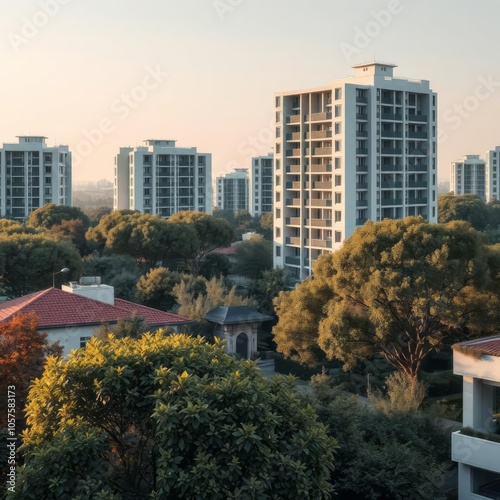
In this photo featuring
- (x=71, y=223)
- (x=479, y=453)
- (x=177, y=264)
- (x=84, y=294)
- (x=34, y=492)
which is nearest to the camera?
(x=34, y=492)

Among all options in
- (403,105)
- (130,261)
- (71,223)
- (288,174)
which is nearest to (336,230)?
(288,174)

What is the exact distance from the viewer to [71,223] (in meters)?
72.0

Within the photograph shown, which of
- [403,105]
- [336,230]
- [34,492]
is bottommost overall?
[34,492]

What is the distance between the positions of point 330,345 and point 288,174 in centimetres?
3544

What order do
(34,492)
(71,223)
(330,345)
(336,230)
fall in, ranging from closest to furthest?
(34,492) → (330,345) → (336,230) → (71,223)

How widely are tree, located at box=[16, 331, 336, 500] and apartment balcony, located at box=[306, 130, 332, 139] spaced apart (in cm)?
4576

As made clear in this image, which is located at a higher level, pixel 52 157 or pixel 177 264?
pixel 52 157

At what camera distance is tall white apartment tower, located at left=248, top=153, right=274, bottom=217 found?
136 m

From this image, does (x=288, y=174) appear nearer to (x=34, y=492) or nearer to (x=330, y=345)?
(x=330, y=345)

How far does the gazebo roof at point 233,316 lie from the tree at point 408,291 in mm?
9375

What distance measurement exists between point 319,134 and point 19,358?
43.8 m

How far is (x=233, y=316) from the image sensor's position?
4116 cm

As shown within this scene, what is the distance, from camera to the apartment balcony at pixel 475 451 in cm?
2244

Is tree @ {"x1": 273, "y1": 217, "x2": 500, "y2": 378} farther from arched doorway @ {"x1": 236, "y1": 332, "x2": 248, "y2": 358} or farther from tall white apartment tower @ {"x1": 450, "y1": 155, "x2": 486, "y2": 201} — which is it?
tall white apartment tower @ {"x1": 450, "y1": 155, "x2": 486, "y2": 201}
